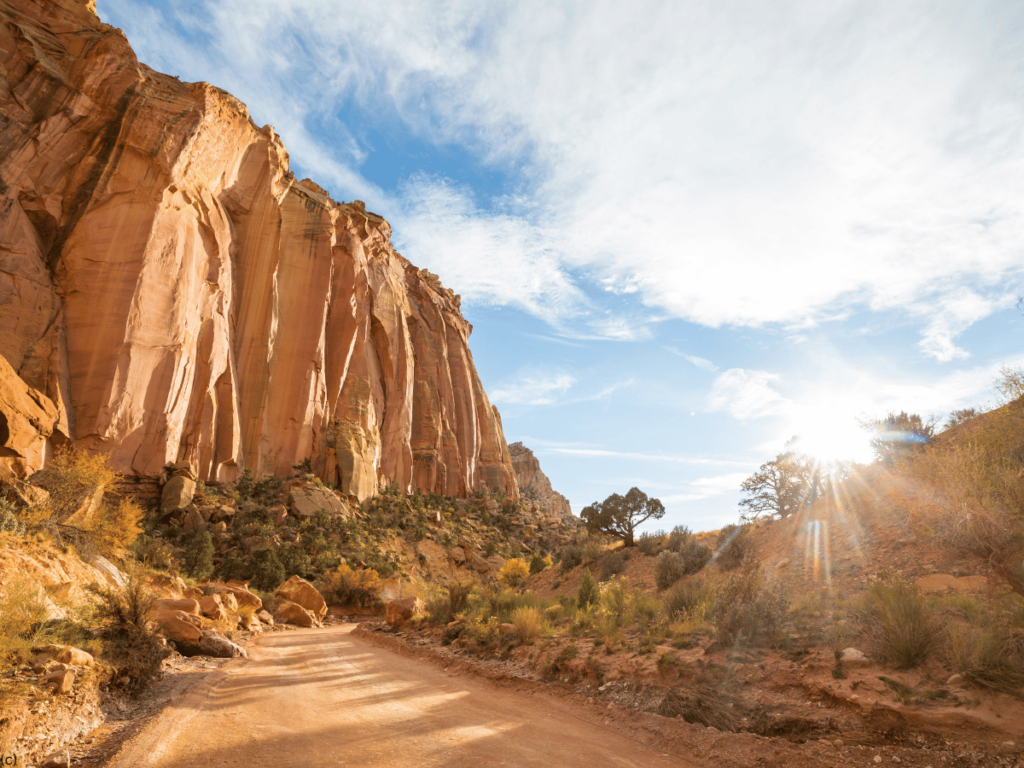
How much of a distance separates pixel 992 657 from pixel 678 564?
11359mm

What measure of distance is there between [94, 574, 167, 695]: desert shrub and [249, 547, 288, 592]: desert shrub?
773 inches

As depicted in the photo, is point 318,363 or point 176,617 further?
point 318,363

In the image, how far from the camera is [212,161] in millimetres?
33594

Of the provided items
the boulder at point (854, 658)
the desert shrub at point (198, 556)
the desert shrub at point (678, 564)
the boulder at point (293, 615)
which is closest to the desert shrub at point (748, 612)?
the boulder at point (854, 658)

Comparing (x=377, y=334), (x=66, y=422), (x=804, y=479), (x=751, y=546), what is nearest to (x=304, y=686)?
(x=751, y=546)

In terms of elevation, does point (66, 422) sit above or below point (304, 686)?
above

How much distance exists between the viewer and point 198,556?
79.9ft

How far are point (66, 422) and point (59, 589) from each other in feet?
61.8

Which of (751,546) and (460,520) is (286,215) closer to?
(460,520)

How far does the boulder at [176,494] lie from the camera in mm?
26700

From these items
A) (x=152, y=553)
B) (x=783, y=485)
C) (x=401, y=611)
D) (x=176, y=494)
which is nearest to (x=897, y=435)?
(x=783, y=485)

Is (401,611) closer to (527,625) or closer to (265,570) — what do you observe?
(527,625)

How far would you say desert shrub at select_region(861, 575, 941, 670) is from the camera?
6.33m

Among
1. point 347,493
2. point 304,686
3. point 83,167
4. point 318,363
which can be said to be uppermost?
point 83,167
